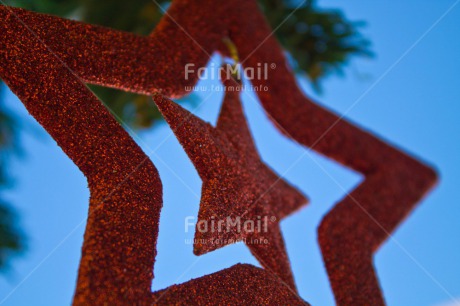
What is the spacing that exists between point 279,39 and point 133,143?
37.9 inches

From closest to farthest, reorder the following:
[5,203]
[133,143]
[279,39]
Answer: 1. [133,143]
2. [5,203]
3. [279,39]

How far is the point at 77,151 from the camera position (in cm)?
74

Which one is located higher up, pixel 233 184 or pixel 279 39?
pixel 279 39

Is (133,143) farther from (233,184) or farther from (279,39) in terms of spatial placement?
(279,39)


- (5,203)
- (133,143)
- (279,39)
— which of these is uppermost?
(279,39)

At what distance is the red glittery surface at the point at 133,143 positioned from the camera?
70 centimetres

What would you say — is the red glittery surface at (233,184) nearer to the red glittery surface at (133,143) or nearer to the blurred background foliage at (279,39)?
the red glittery surface at (133,143)

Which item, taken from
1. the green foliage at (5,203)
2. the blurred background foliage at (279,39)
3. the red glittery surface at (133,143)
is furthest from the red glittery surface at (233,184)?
the green foliage at (5,203)

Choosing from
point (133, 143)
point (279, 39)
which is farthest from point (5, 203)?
point (279, 39)

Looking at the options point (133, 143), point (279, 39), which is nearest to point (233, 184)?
point (133, 143)

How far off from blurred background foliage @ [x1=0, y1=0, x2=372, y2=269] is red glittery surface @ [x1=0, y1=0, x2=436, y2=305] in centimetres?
39

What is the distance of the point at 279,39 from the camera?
162cm

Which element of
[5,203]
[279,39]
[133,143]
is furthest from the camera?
[279,39]

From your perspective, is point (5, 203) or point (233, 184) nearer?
point (233, 184)
